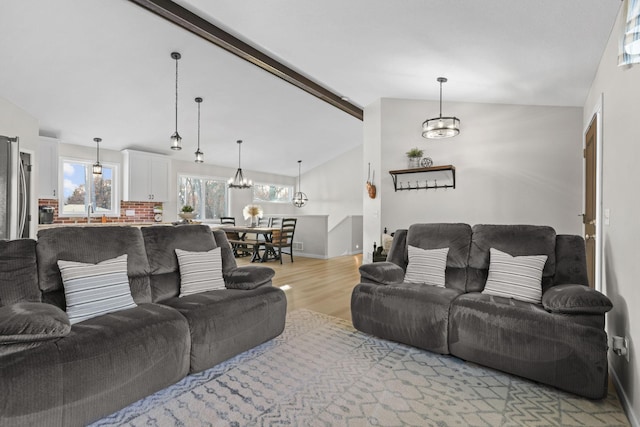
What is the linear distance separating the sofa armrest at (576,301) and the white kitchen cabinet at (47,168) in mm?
7094

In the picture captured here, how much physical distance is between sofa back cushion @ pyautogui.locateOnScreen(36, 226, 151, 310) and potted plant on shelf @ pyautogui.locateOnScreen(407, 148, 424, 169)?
164 inches

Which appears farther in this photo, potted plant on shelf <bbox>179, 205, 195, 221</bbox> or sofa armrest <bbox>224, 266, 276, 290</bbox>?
potted plant on shelf <bbox>179, 205, 195, 221</bbox>

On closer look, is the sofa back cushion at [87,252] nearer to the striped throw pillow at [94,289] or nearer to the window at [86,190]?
the striped throw pillow at [94,289]

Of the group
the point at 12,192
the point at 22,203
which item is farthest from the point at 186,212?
the point at 12,192

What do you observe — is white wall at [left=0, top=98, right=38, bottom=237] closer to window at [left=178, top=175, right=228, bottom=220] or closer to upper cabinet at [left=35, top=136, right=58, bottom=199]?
upper cabinet at [left=35, top=136, right=58, bottom=199]

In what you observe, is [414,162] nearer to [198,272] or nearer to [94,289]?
[198,272]

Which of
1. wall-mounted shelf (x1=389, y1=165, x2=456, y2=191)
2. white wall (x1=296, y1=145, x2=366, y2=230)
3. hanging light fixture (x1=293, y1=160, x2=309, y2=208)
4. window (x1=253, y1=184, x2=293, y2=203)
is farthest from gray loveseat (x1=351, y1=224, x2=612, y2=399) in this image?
hanging light fixture (x1=293, y1=160, x2=309, y2=208)

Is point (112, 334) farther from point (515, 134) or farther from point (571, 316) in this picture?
point (515, 134)

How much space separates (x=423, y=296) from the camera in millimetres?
2621

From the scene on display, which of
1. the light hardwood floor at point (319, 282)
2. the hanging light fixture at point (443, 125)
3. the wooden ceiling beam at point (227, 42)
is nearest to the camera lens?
the wooden ceiling beam at point (227, 42)

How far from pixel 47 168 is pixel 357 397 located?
20.9 feet

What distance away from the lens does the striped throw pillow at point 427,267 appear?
2986 millimetres

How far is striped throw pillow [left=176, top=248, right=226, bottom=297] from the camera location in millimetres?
2682

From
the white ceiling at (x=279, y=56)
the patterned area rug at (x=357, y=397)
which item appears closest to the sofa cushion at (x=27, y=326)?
the patterned area rug at (x=357, y=397)
